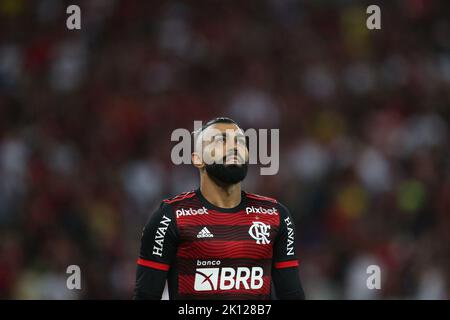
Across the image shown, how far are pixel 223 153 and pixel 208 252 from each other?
51cm

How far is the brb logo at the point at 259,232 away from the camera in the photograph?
4801 millimetres

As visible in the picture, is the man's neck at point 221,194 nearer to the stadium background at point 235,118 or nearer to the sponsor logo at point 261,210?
the sponsor logo at point 261,210

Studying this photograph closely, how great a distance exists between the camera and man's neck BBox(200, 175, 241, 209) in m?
4.90

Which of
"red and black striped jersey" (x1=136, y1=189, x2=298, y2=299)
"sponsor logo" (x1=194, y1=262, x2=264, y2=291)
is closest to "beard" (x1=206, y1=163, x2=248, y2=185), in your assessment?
"red and black striped jersey" (x1=136, y1=189, x2=298, y2=299)

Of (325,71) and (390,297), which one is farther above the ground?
(325,71)

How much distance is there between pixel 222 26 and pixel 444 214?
486 cm

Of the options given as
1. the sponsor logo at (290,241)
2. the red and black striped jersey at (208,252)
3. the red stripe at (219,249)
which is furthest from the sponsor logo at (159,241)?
the sponsor logo at (290,241)

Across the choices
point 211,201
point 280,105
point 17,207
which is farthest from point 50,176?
point 211,201

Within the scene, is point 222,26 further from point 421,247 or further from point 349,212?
point 421,247

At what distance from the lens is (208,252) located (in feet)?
15.6

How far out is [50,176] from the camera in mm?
10906

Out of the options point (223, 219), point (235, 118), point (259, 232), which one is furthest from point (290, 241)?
point (235, 118)
